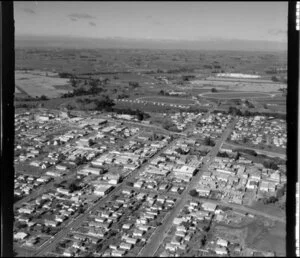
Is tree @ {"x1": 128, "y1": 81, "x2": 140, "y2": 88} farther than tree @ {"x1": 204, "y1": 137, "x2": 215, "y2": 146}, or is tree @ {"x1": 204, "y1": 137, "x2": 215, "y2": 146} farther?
tree @ {"x1": 128, "y1": 81, "x2": 140, "y2": 88}

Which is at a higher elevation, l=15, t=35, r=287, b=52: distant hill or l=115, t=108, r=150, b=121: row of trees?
l=15, t=35, r=287, b=52: distant hill

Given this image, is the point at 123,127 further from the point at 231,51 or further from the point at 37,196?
the point at 231,51

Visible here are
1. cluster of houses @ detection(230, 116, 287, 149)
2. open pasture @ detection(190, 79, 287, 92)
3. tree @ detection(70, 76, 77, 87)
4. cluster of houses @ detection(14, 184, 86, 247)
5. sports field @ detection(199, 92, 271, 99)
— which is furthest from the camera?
sports field @ detection(199, 92, 271, 99)

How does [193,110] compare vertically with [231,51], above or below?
below

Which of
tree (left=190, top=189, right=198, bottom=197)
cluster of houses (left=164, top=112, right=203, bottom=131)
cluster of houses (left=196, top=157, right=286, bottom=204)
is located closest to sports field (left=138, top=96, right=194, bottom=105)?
cluster of houses (left=164, top=112, right=203, bottom=131)

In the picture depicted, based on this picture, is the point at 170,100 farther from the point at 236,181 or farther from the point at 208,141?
the point at 236,181

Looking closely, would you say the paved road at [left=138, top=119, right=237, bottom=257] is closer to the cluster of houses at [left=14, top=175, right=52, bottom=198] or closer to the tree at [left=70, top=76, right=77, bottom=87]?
the cluster of houses at [left=14, top=175, right=52, bottom=198]

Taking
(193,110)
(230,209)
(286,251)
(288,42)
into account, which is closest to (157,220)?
(230,209)
